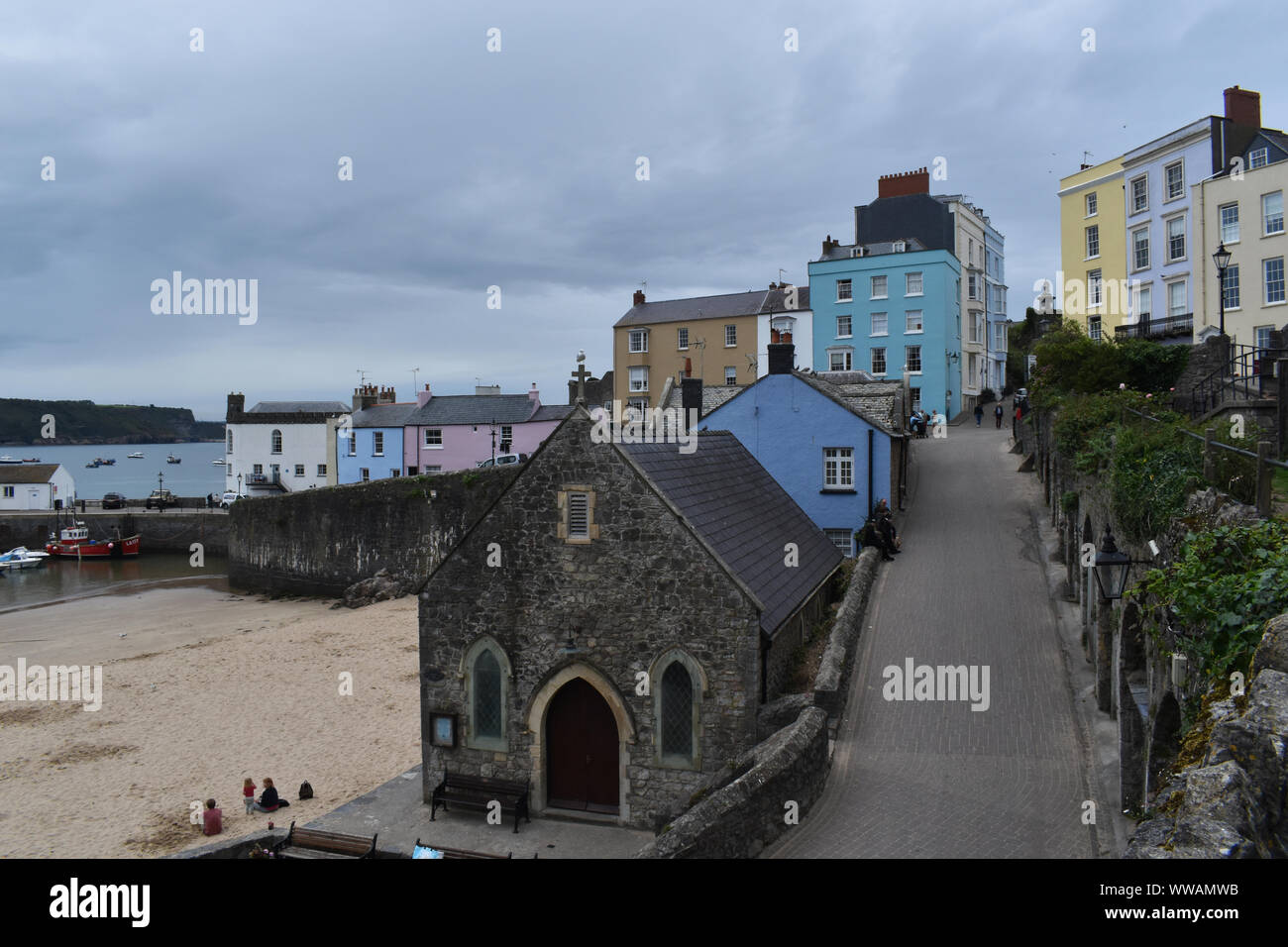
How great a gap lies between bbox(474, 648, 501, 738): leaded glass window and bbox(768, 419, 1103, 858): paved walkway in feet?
19.7

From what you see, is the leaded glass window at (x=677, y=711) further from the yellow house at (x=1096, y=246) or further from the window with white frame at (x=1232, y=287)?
the yellow house at (x=1096, y=246)

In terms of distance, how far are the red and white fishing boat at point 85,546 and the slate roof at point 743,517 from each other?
59499 mm

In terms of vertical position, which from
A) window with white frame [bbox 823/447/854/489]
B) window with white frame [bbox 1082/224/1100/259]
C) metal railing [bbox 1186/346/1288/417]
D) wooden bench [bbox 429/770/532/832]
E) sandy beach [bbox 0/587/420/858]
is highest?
window with white frame [bbox 1082/224/1100/259]

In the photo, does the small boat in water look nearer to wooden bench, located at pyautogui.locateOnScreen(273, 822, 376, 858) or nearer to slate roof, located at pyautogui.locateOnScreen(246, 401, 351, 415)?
slate roof, located at pyautogui.locateOnScreen(246, 401, 351, 415)

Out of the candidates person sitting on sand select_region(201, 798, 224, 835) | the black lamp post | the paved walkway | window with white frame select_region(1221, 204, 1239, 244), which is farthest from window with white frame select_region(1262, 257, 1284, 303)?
person sitting on sand select_region(201, 798, 224, 835)

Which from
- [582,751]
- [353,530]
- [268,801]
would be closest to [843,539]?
[582,751]

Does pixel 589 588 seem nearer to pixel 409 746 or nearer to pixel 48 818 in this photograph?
pixel 409 746

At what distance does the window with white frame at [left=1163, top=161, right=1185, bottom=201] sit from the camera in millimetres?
41219

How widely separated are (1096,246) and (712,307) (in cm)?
2459

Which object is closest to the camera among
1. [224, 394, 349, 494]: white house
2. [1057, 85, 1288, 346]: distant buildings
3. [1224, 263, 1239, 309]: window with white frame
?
[1057, 85, 1288, 346]: distant buildings

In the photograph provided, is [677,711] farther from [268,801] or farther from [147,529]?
[147,529]

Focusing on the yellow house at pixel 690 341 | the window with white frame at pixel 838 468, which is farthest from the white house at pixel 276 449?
the window with white frame at pixel 838 468

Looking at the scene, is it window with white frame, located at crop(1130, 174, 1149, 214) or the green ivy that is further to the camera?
window with white frame, located at crop(1130, 174, 1149, 214)
